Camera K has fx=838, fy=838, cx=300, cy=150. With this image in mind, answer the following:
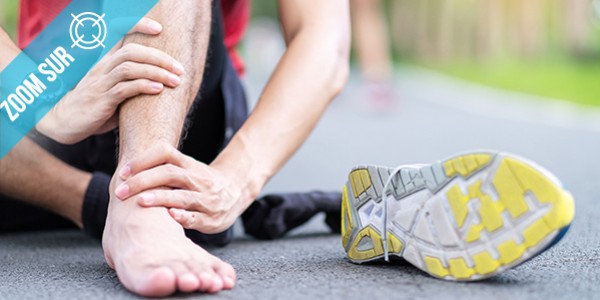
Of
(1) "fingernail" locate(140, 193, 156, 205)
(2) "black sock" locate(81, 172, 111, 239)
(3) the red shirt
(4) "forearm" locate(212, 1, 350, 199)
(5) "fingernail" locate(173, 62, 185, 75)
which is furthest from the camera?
(3) the red shirt

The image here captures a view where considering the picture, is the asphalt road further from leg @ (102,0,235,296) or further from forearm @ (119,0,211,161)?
forearm @ (119,0,211,161)

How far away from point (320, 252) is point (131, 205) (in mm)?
388

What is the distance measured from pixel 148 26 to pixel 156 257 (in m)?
0.35

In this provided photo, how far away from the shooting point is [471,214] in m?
0.99

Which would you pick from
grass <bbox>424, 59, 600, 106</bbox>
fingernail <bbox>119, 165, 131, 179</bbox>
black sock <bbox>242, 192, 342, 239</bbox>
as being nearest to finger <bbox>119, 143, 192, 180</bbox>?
fingernail <bbox>119, 165, 131, 179</bbox>

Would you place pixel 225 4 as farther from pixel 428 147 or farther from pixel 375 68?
pixel 375 68

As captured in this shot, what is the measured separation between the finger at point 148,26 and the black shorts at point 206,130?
0.23m

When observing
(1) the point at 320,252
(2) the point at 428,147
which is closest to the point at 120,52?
(1) the point at 320,252

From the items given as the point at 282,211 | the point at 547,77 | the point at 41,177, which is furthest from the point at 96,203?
the point at 547,77

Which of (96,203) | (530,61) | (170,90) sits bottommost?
(530,61)

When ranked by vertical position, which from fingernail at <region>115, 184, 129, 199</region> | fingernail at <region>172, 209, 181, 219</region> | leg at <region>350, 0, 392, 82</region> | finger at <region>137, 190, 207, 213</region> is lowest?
leg at <region>350, 0, 392, 82</region>

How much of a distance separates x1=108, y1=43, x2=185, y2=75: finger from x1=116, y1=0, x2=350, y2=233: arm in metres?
0.13

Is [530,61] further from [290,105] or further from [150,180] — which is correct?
[150,180]

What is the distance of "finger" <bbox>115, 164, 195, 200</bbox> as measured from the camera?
1.08 meters
